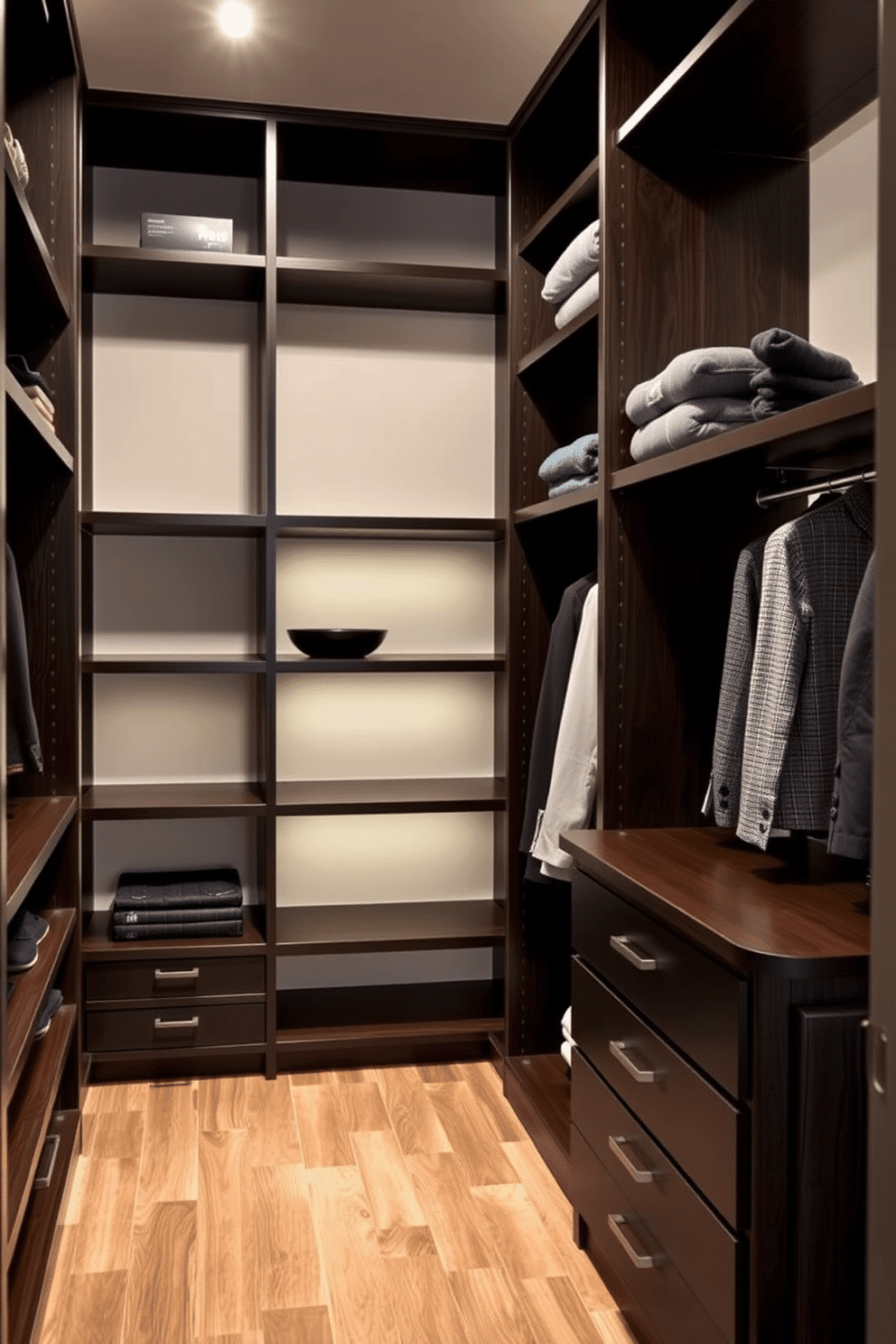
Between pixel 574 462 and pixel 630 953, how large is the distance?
4.31 ft

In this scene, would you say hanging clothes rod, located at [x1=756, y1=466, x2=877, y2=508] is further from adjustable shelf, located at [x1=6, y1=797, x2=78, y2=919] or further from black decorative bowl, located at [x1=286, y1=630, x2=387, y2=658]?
adjustable shelf, located at [x1=6, y1=797, x2=78, y2=919]

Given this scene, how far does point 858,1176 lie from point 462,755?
2285 millimetres

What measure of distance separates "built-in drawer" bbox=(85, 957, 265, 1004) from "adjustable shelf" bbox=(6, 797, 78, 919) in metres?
0.64

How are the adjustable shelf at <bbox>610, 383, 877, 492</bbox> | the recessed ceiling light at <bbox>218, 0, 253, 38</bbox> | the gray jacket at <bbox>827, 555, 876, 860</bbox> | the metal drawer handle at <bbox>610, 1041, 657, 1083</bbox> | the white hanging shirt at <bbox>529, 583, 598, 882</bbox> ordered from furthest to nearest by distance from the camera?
the white hanging shirt at <bbox>529, 583, 598, 882</bbox> < the recessed ceiling light at <bbox>218, 0, 253, 38</bbox> < the metal drawer handle at <bbox>610, 1041, 657, 1083</bbox> < the gray jacket at <bbox>827, 555, 876, 860</bbox> < the adjustable shelf at <bbox>610, 383, 877, 492</bbox>

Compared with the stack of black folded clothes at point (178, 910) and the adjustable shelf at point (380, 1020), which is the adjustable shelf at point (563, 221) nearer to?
the stack of black folded clothes at point (178, 910)

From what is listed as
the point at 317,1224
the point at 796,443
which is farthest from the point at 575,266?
the point at 317,1224

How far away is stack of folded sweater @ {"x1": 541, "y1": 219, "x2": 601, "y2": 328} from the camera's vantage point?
2.70 meters

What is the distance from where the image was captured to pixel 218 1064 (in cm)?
336

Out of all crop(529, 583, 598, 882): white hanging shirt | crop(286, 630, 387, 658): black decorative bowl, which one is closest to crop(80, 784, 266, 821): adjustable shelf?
crop(286, 630, 387, 658): black decorative bowl

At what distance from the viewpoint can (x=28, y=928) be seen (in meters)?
2.40

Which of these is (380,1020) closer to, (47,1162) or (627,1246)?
(47,1162)

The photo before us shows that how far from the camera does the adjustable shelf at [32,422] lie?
1.81m

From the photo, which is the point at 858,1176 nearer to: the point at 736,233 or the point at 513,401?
the point at 736,233

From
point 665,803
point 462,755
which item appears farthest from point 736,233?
point 462,755
